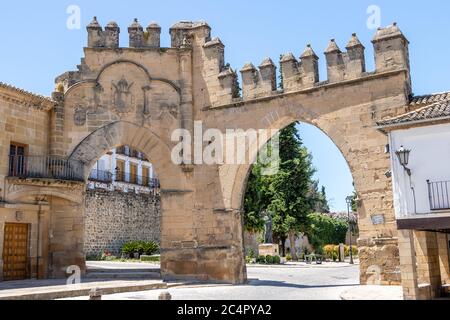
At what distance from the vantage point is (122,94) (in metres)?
16.2

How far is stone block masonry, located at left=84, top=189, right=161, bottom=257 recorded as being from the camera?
90.6 ft

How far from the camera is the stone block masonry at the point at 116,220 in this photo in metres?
27.6

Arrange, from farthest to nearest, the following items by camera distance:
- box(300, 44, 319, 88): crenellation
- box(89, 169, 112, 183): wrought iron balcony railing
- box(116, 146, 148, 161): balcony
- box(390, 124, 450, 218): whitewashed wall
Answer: box(116, 146, 148, 161): balcony, box(89, 169, 112, 183): wrought iron balcony railing, box(300, 44, 319, 88): crenellation, box(390, 124, 450, 218): whitewashed wall

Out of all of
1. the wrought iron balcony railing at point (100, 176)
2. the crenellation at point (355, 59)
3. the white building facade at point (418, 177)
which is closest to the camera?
the white building facade at point (418, 177)

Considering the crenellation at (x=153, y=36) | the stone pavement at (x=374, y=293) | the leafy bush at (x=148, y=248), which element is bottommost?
the stone pavement at (x=374, y=293)

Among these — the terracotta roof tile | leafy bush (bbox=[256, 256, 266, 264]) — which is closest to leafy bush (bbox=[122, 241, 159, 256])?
leafy bush (bbox=[256, 256, 266, 264])

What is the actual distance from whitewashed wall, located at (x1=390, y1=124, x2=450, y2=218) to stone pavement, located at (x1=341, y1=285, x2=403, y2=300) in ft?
5.40

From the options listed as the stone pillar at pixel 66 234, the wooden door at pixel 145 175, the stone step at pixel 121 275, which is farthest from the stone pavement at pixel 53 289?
the wooden door at pixel 145 175

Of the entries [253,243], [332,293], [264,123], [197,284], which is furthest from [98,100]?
[253,243]

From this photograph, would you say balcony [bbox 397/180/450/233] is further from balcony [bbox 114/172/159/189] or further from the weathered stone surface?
balcony [bbox 114/172/159/189]

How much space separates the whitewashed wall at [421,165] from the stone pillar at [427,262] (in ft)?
5.59

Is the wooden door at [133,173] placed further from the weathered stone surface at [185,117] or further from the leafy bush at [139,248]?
the weathered stone surface at [185,117]

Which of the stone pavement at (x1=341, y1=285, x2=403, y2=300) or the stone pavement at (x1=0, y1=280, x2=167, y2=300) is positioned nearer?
the stone pavement at (x1=341, y1=285, x2=403, y2=300)
